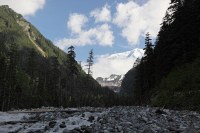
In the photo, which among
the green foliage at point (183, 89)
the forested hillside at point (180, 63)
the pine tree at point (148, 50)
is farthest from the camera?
the pine tree at point (148, 50)

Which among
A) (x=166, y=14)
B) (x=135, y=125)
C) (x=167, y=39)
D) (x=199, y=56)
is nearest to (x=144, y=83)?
(x=166, y=14)

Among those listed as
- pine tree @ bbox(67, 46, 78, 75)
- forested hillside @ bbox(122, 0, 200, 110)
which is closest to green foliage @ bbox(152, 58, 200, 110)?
forested hillside @ bbox(122, 0, 200, 110)

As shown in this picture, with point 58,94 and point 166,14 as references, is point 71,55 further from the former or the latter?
point 166,14

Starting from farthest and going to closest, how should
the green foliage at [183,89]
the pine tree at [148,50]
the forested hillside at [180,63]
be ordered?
the pine tree at [148,50] → the forested hillside at [180,63] → the green foliage at [183,89]

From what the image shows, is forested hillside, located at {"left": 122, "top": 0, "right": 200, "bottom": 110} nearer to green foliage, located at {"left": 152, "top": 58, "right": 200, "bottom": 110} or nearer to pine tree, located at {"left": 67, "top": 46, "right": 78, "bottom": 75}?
green foliage, located at {"left": 152, "top": 58, "right": 200, "bottom": 110}

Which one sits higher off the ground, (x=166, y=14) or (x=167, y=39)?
(x=166, y=14)

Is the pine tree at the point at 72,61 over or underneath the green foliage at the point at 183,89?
over

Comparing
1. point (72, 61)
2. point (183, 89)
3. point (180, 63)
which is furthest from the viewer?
point (72, 61)

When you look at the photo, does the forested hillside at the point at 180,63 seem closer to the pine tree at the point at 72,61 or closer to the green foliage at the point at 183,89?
A: the green foliage at the point at 183,89

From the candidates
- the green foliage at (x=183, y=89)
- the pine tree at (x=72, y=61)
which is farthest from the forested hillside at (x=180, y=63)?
the pine tree at (x=72, y=61)

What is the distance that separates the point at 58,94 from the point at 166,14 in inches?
1749

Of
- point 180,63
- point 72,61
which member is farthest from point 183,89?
point 72,61

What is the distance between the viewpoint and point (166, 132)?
1523 centimetres

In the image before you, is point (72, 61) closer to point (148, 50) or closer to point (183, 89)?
point (148, 50)
